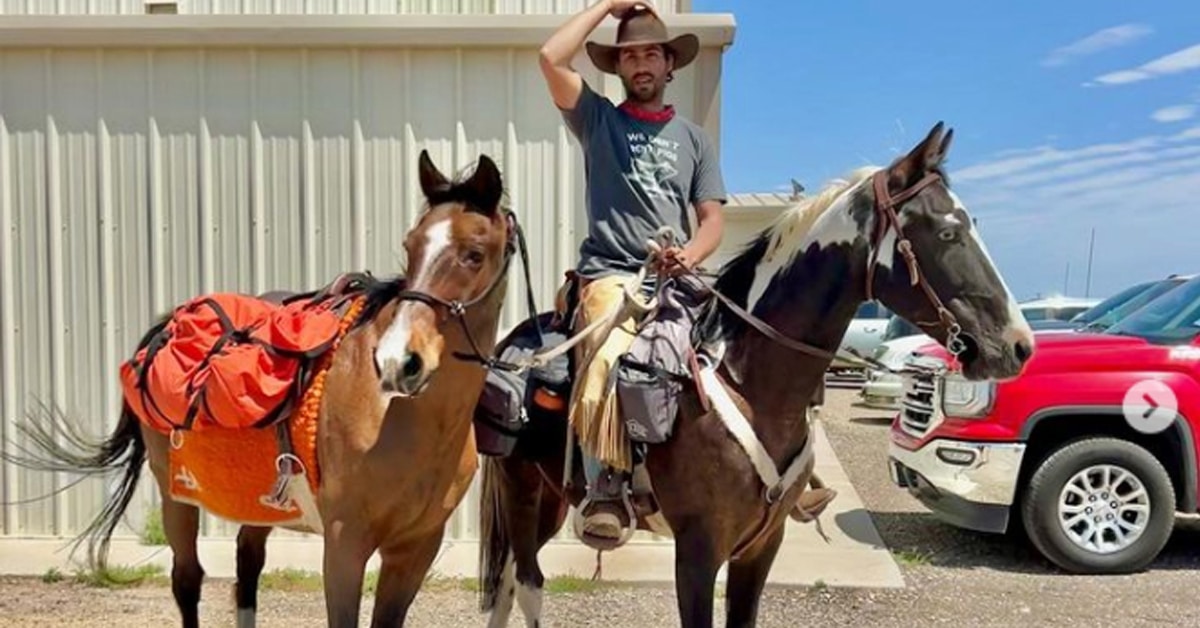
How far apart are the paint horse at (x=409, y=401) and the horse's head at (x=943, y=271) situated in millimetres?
1123

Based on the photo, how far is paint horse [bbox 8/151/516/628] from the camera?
254 cm

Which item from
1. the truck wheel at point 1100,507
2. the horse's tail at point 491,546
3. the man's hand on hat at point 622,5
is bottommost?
the truck wheel at point 1100,507

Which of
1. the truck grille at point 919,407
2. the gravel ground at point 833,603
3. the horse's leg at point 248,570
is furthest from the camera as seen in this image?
the truck grille at point 919,407

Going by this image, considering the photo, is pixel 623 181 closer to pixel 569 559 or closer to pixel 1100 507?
pixel 569 559

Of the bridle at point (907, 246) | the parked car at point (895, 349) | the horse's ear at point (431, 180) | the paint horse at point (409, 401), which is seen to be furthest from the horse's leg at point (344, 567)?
the parked car at point (895, 349)

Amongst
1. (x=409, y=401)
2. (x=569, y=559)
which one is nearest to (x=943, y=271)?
(x=409, y=401)

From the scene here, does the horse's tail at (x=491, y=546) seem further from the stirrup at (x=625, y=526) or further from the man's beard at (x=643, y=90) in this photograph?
the man's beard at (x=643, y=90)

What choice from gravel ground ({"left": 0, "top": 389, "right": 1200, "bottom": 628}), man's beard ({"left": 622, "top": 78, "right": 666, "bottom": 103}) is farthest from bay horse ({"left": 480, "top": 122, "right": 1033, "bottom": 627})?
A: gravel ground ({"left": 0, "top": 389, "right": 1200, "bottom": 628})

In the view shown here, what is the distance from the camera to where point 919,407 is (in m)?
6.25

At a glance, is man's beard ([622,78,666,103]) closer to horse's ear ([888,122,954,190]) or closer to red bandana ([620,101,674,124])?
red bandana ([620,101,674,124])

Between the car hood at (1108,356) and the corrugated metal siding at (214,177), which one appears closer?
the corrugated metal siding at (214,177)

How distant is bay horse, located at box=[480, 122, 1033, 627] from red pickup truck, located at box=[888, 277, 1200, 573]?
293cm

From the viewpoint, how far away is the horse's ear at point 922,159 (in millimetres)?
2594

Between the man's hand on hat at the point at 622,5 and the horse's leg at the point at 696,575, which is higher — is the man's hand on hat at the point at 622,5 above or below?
above
